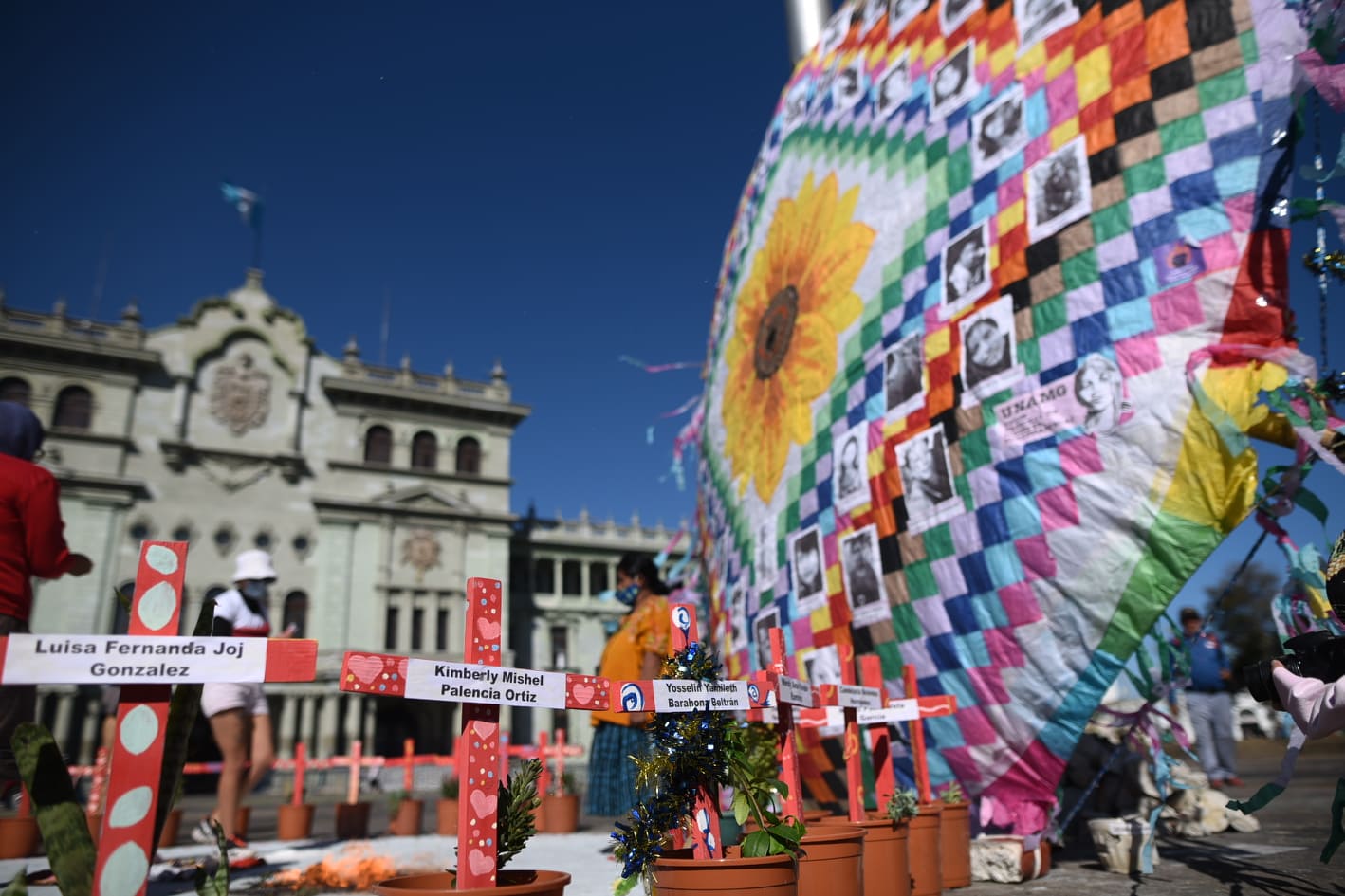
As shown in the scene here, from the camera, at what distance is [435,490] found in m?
34.5

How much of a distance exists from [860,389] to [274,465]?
96.1 feet

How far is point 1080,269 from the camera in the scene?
201 inches

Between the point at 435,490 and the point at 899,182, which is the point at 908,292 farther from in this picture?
the point at 435,490

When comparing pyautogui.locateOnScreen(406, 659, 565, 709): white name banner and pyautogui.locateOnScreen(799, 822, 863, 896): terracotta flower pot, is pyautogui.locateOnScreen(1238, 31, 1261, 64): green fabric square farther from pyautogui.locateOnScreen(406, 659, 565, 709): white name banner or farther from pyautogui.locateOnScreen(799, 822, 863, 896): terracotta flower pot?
pyautogui.locateOnScreen(406, 659, 565, 709): white name banner

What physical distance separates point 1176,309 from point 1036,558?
1.50m

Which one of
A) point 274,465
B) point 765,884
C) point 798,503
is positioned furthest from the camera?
point 274,465

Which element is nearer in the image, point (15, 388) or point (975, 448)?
point (975, 448)

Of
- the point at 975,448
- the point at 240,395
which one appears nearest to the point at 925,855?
the point at 975,448

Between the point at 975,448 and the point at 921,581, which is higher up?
the point at 975,448

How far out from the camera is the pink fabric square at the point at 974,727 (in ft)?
17.1

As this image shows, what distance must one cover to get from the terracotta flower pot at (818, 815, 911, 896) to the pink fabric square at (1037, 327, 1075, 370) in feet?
8.98

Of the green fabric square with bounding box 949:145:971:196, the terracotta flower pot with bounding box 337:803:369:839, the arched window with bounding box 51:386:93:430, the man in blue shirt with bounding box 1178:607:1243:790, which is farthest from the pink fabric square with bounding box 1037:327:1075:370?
the arched window with bounding box 51:386:93:430

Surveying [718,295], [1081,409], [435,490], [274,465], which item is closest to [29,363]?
[274,465]

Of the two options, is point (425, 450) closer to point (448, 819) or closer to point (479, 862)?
point (448, 819)
